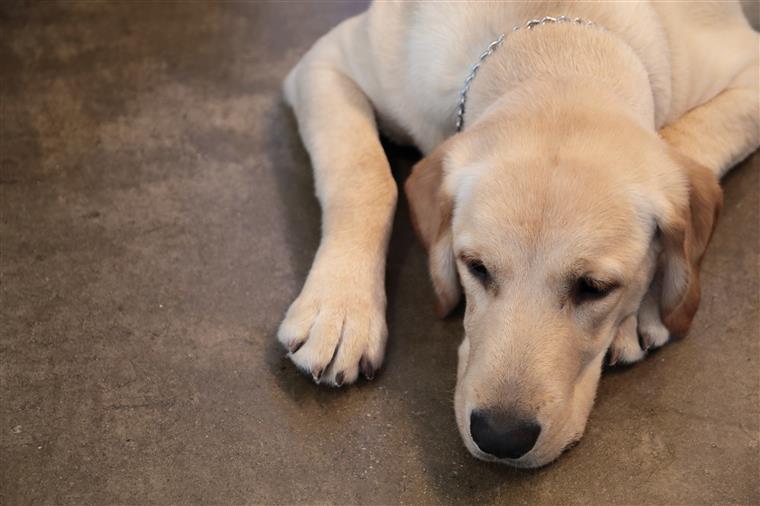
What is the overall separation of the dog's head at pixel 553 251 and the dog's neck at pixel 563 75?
0.10 metres

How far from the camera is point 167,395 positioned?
6.24 ft

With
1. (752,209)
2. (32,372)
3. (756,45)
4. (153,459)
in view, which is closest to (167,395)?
(153,459)

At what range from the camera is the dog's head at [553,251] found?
1.56 meters

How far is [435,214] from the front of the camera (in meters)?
1.81

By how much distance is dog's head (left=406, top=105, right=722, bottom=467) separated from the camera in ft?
5.13

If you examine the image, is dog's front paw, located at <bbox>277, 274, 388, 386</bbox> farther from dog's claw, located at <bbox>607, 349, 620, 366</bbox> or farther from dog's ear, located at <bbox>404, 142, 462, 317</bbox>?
dog's claw, located at <bbox>607, 349, 620, 366</bbox>

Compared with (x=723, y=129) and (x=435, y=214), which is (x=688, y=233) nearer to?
(x=435, y=214)

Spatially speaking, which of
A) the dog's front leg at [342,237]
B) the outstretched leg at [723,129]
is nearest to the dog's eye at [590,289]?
the dog's front leg at [342,237]

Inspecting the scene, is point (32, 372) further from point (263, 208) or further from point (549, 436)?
point (549, 436)

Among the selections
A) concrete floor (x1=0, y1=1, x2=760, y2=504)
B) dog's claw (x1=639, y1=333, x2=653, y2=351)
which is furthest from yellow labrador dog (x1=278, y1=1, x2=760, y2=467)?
concrete floor (x1=0, y1=1, x2=760, y2=504)

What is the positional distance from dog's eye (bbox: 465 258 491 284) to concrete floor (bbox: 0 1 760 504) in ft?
1.15

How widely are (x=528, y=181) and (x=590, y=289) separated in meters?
0.24

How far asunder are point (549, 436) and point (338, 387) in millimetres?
521

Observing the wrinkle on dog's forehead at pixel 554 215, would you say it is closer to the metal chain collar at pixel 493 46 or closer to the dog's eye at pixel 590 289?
the dog's eye at pixel 590 289
